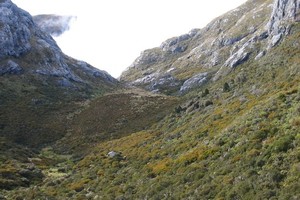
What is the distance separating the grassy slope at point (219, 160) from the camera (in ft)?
70.8

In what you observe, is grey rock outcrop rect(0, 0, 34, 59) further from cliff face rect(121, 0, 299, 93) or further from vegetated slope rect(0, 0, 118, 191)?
cliff face rect(121, 0, 299, 93)

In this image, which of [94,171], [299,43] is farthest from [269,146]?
[299,43]

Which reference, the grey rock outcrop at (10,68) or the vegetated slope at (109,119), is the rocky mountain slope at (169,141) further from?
the grey rock outcrop at (10,68)

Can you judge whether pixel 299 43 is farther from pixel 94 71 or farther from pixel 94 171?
pixel 94 71

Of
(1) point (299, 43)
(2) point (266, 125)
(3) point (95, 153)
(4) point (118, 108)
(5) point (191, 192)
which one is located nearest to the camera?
(5) point (191, 192)

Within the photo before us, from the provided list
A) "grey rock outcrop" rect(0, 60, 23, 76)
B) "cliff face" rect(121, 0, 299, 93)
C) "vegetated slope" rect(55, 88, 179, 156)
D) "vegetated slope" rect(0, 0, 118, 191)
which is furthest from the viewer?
"grey rock outcrop" rect(0, 60, 23, 76)

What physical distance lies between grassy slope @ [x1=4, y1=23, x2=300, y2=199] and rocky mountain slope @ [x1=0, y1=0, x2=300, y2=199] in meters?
0.09

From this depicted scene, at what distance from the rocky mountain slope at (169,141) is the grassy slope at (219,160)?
92mm

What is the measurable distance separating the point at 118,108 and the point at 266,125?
66062 millimetres

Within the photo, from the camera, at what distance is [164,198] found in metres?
25.8

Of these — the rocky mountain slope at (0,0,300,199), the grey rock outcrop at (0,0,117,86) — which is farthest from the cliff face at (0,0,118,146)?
the rocky mountain slope at (0,0,300,199)

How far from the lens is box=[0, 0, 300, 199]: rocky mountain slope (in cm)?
2375

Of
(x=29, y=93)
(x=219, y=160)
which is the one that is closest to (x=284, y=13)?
(x=29, y=93)

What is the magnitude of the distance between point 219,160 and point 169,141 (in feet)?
65.3
